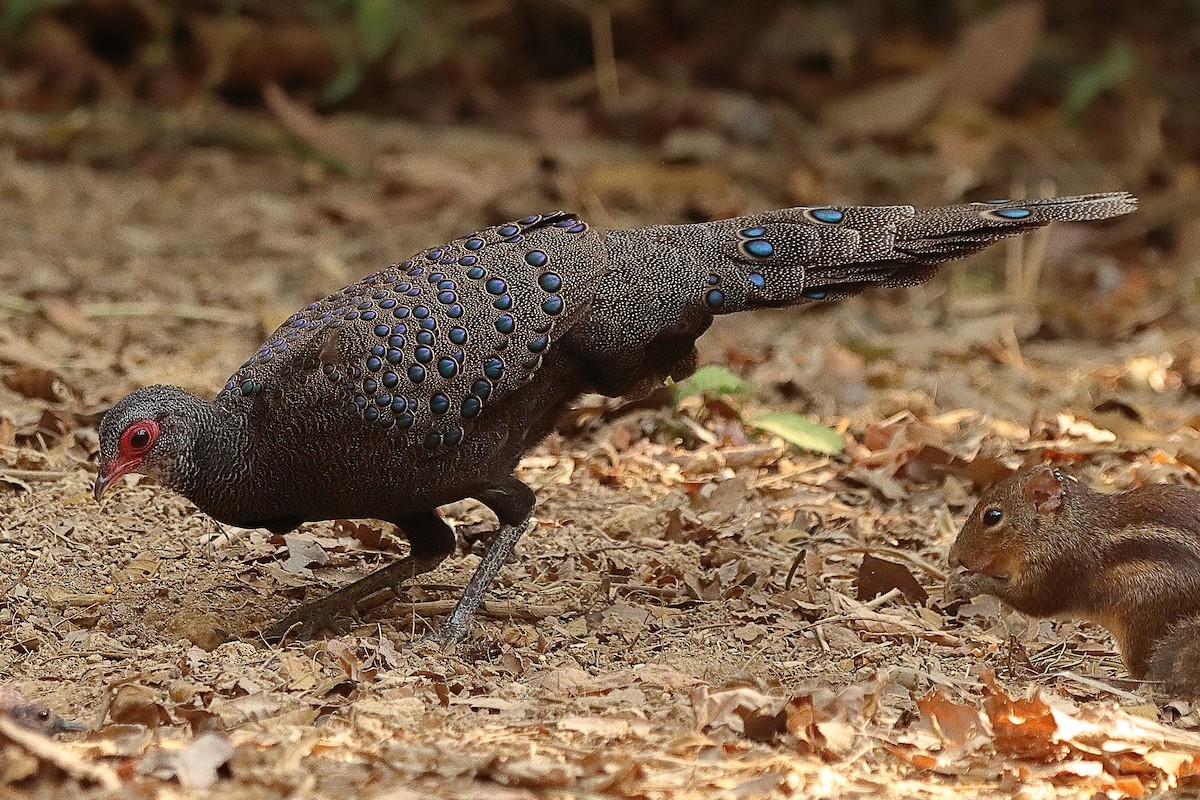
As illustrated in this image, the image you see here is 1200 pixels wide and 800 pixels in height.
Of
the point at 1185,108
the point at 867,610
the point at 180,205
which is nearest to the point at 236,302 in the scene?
the point at 180,205

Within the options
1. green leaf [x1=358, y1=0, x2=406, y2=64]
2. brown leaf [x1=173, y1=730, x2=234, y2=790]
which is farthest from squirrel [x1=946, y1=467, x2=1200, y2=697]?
green leaf [x1=358, y1=0, x2=406, y2=64]

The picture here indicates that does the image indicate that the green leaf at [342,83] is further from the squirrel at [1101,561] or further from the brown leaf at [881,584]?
the squirrel at [1101,561]

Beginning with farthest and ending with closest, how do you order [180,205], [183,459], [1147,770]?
[180,205] < [183,459] < [1147,770]

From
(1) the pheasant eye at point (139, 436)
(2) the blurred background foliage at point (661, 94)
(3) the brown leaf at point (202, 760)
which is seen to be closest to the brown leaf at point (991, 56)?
(2) the blurred background foliage at point (661, 94)

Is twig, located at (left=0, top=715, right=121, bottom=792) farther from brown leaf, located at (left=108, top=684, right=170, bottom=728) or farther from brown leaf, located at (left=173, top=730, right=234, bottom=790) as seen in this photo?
brown leaf, located at (left=108, top=684, right=170, bottom=728)

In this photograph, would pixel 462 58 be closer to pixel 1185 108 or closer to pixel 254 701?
pixel 1185 108

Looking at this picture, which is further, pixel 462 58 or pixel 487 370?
pixel 462 58

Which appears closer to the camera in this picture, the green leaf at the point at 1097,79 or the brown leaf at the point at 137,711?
the brown leaf at the point at 137,711
